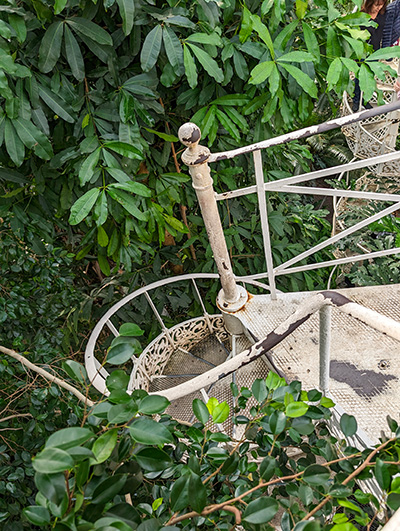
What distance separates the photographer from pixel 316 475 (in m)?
0.73

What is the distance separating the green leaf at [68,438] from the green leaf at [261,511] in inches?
10.8

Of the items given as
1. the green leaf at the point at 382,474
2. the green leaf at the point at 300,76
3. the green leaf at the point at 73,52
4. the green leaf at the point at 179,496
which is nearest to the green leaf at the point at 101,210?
the green leaf at the point at 73,52

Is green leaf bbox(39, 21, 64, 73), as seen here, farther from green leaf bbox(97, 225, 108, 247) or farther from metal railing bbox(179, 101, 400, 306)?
green leaf bbox(97, 225, 108, 247)

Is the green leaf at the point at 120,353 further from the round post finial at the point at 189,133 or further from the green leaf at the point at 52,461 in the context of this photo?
the round post finial at the point at 189,133

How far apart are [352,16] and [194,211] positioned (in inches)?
50.3

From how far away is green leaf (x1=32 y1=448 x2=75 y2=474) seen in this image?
0.48 meters

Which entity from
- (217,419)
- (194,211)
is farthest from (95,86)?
(217,419)

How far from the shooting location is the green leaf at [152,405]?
2.21 ft

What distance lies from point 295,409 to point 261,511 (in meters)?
0.22

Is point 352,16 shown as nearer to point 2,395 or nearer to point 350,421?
point 350,421

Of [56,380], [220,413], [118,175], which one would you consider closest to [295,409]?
[220,413]

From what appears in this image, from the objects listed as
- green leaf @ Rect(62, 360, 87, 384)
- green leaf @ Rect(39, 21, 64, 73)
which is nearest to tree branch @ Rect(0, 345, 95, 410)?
green leaf @ Rect(62, 360, 87, 384)

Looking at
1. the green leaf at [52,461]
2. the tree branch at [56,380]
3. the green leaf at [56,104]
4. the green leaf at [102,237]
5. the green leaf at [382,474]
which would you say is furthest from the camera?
the green leaf at [102,237]

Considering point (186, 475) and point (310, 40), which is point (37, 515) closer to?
point (186, 475)
